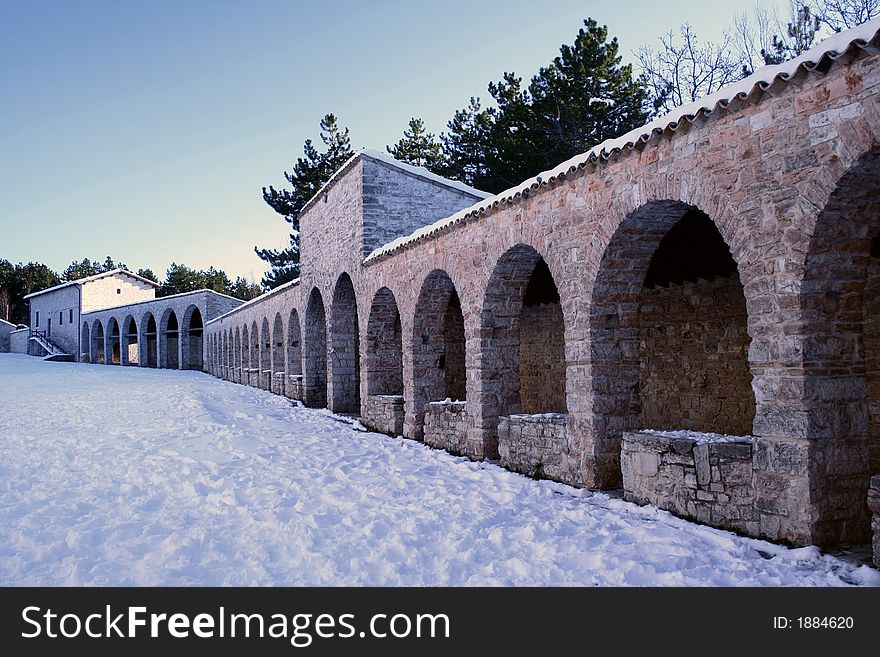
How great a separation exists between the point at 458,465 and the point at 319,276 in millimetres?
8846

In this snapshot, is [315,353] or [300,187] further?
[300,187]

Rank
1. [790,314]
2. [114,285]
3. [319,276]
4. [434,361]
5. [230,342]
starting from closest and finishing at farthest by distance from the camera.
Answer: [790,314] < [434,361] < [319,276] < [230,342] < [114,285]

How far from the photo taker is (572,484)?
6.50 m

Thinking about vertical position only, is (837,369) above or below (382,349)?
below

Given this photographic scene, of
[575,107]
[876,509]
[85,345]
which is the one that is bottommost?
[876,509]

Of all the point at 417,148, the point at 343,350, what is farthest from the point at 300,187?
the point at 343,350

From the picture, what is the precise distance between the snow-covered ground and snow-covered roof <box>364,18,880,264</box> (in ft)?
10.1

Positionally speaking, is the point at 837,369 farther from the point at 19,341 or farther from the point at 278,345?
the point at 19,341

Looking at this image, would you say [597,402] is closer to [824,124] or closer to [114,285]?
[824,124]

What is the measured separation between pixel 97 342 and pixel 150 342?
452 centimetres

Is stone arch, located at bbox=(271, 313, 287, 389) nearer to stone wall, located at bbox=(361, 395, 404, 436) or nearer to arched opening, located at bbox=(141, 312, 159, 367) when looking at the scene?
stone wall, located at bbox=(361, 395, 404, 436)

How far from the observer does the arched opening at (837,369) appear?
4.24 metres

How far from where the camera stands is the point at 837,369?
14.4 feet
